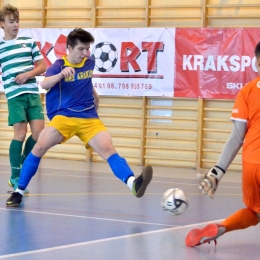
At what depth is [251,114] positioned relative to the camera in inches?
151

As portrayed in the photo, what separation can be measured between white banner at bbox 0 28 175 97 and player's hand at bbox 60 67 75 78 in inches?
184

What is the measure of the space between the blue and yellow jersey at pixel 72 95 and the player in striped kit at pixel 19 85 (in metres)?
0.60

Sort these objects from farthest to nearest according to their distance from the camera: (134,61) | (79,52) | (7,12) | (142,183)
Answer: (134,61) → (7,12) → (79,52) → (142,183)

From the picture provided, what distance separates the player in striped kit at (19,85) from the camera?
21.0 feet

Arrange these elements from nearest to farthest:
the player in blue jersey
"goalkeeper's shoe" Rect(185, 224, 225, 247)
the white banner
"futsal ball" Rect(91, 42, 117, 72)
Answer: "goalkeeper's shoe" Rect(185, 224, 225, 247) → the player in blue jersey → the white banner → "futsal ball" Rect(91, 42, 117, 72)

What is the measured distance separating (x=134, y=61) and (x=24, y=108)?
4.11 meters

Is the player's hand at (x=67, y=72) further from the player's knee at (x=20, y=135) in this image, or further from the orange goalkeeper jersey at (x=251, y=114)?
the orange goalkeeper jersey at (x=251, y=114)

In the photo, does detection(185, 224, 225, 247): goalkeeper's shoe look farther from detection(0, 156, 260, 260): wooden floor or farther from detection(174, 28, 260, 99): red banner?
detection(174, 28, 260, 99): red banner

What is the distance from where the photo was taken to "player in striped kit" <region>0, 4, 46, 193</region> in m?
6.39

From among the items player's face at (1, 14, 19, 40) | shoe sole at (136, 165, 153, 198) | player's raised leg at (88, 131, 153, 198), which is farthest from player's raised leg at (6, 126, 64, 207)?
player's face at (1, 14, 19, 40)

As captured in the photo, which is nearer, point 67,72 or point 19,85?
point 67,72

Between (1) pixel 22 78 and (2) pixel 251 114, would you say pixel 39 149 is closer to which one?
(1) pixel 22 78

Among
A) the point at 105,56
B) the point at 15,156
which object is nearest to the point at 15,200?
the point at 15,156

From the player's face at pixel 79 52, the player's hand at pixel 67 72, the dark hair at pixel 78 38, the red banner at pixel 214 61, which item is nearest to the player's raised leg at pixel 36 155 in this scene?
the player's hand at pixel 67 72
